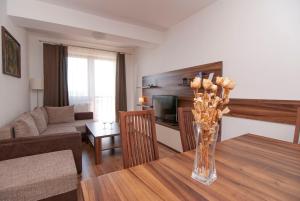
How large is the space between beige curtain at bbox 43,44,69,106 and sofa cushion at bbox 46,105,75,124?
32 cm

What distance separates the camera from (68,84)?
4180mm

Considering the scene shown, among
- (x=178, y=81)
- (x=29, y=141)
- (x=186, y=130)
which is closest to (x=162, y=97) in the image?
(x=178, y=81)

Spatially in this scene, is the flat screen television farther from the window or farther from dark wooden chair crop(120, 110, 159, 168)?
dark wooden chair crop(120, 110, 159, 168)

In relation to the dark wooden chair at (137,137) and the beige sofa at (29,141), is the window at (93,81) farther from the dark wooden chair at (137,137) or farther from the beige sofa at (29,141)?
the dark wooden chair at (137,137)

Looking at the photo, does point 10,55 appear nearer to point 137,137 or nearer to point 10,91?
point 10,91

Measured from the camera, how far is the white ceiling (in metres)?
2.39

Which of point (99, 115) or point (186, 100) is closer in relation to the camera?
point (186, 100)

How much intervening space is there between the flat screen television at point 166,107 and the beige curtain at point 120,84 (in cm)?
148

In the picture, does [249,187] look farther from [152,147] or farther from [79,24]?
[79,24]

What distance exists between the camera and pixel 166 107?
10.9 ft

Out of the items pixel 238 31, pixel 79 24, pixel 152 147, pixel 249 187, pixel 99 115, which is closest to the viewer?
pixel 249 187

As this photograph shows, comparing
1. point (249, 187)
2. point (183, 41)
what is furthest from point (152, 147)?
point (183, 41)

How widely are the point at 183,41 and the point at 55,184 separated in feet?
9.67

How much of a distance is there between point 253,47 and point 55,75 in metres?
4.24
